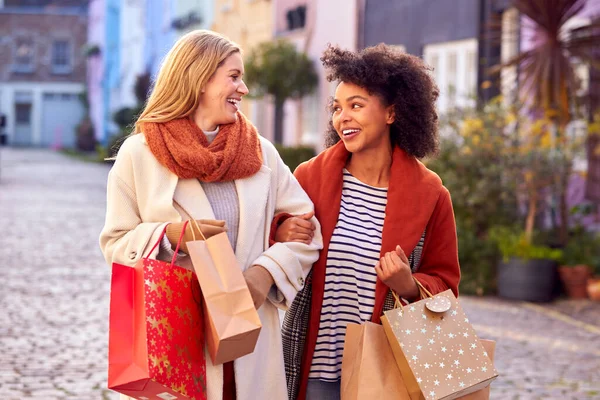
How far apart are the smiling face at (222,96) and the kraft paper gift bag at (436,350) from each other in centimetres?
76

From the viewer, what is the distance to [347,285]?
11.7 ft

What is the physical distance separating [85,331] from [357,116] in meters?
4.79

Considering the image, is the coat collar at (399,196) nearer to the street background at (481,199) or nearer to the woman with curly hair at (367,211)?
the woman with curly hair at (367,211)

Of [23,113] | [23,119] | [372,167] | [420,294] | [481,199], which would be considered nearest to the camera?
[420,294]

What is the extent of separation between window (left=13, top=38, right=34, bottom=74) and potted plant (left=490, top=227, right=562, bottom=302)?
4966cm

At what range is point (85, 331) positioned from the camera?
7879 millimetres

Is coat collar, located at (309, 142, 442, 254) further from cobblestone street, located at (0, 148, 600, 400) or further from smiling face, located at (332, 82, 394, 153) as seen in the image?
cobblestone street, located at (0, 148, 600, 400)

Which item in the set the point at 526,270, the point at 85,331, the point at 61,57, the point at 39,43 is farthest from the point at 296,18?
the point at 39,43

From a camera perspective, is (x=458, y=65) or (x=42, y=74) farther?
(x=42, y=74)

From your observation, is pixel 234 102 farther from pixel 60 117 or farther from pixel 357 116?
pixel 60 117

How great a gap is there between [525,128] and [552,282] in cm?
172

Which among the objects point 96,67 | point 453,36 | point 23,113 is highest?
point 96,67

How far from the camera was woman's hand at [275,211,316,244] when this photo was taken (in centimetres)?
336

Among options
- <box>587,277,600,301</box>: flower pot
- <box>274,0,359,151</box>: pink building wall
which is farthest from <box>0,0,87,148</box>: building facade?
<box>587,277,600,301</box>: flower pot
